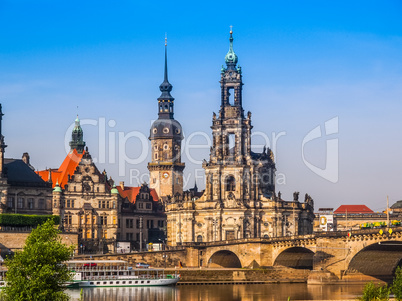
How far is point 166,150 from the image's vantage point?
647 ft

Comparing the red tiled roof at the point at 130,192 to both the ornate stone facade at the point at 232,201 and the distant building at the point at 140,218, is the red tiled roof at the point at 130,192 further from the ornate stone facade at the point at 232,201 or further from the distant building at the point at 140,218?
the ornate stone facade at the point at 232,201

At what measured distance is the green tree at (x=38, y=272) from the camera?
252 ft

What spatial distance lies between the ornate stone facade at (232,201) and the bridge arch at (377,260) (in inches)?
1074

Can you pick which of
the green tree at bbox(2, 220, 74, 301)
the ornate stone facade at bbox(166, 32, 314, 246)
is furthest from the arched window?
the green tree at bbox(2, 220, 74, 301)

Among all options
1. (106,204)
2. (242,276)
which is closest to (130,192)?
(106,204)

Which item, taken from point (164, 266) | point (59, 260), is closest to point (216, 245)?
point (164, 266)

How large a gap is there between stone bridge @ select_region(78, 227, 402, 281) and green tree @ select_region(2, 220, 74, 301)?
170ft

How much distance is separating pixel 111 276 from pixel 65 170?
4253cm

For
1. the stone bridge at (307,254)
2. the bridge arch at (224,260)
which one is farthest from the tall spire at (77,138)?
the bridge arch at (224,260)

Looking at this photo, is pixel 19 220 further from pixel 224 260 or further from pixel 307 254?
pixel 307 254

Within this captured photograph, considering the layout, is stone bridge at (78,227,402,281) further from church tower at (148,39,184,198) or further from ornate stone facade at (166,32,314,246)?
church tower at (148,39,184,198)

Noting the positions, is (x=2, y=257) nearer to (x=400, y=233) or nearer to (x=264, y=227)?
(x=264, y=227)

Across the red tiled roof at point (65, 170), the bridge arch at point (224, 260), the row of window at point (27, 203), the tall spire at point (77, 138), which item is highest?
the tall spire at point (77, 138)

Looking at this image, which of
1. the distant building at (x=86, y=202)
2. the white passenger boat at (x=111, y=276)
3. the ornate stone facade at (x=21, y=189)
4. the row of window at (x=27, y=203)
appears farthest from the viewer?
the distant building at (x=86, y=202)
